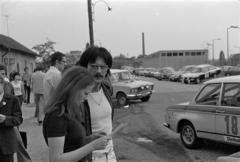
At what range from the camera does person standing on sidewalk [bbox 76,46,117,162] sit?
239cm

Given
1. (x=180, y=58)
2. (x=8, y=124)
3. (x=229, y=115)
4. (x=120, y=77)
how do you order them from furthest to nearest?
(x=180, y=58)
(x=120, y=77)
(x=229, y=115)
(x=8, y=124)

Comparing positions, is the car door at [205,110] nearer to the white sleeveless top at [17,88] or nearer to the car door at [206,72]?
the white sleeveless top at [17,88]

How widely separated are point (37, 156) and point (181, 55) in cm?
6829

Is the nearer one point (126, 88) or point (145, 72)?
point (126, 88)

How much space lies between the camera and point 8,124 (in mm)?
3572

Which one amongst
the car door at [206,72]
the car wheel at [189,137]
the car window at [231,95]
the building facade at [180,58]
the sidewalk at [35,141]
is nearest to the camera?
the car window at [231,95]

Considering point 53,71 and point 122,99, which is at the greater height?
point 53,71

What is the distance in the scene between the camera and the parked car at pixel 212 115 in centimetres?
524

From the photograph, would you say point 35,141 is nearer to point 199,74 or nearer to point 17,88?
point 17,88

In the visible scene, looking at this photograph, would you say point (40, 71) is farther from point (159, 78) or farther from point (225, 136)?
point (159, 78)

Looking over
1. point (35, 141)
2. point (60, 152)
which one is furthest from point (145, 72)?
point (60, 152)

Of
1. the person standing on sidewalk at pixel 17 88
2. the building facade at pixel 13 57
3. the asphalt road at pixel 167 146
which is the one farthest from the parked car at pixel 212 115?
the building facade at pixel 13 57

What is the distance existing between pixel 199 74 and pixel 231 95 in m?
22.4

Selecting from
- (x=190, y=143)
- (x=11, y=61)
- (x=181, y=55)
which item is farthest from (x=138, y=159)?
(x=181, y=55)
